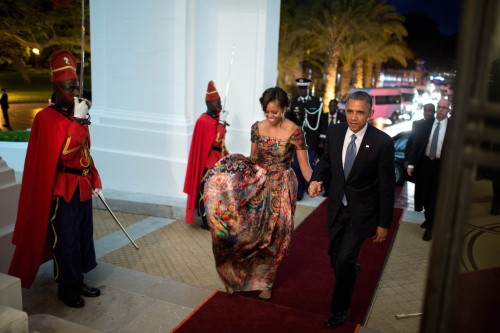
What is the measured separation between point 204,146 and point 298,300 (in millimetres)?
2643

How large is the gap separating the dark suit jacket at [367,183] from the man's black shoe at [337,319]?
681mm

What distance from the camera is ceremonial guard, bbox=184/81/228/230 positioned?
6.01 metres

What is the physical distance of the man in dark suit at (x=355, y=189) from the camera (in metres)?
3.46

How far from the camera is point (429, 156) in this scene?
20.5 feet

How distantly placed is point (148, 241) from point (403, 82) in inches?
3018

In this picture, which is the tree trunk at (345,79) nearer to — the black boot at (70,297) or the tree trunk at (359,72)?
the tree trunk at (359,72)

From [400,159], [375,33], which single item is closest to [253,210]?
[400,159]

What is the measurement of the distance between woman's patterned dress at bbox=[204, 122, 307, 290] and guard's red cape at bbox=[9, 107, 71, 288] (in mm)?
1356

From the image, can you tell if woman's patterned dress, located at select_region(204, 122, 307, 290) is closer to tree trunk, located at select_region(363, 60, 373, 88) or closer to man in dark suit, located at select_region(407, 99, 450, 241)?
man in dark suit, located at select_region(407, 99, 450, 241)

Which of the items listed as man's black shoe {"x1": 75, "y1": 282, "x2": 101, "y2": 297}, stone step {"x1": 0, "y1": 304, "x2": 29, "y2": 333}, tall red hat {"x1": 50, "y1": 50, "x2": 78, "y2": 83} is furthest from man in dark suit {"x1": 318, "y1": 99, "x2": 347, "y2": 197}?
stone step {"x1": 0, "y1": 304, "x2": 29, "y2": 333}

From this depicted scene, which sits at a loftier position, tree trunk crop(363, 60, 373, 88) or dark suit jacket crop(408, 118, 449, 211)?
tree trunk crop(363, 60, 373, 88)

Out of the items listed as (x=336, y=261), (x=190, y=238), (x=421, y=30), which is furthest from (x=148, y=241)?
(x=421, y=30)

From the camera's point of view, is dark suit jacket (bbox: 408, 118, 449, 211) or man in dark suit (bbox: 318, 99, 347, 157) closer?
dark suit jacket (bbox: 408, 118, 449, 211)

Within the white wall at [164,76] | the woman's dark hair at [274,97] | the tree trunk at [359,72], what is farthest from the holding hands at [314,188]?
the tree trunk at [359,72]
